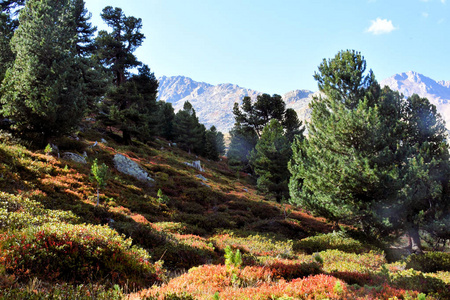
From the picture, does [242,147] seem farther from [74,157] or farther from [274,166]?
[74,157]

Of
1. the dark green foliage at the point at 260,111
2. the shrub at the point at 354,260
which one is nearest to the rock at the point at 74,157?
the shrub at the point at 354,260

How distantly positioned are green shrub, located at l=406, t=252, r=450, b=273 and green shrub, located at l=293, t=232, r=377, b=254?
2073 millimetres

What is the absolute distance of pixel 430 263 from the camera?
10844 millimetres

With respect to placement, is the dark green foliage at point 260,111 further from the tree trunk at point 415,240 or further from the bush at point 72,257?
the bush at point 72,257

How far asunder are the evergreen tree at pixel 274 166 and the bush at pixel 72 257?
20.3 meters

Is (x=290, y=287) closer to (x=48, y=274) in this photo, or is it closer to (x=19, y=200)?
(x=48, y=274)

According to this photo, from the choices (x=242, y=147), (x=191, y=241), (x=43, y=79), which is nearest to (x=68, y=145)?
(x=43, y=79)

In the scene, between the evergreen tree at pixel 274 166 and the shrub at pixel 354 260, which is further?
the evergreen tree at pixel 274 166

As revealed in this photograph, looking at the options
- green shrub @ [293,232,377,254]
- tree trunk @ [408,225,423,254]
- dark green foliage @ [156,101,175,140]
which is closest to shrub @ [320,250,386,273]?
green shrub @ [293,232,377,254]

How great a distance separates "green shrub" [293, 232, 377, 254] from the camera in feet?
41.2

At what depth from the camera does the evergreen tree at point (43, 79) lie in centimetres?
1408

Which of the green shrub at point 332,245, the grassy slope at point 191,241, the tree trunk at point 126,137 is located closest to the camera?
the grassy slope at point 191,241

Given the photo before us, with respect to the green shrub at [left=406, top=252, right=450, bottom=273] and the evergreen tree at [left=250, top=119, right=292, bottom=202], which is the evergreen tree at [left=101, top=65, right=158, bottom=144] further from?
the green shrub at [left=406, top=252, right=450, bottom=273]

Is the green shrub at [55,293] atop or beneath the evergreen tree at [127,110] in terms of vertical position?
beneath
